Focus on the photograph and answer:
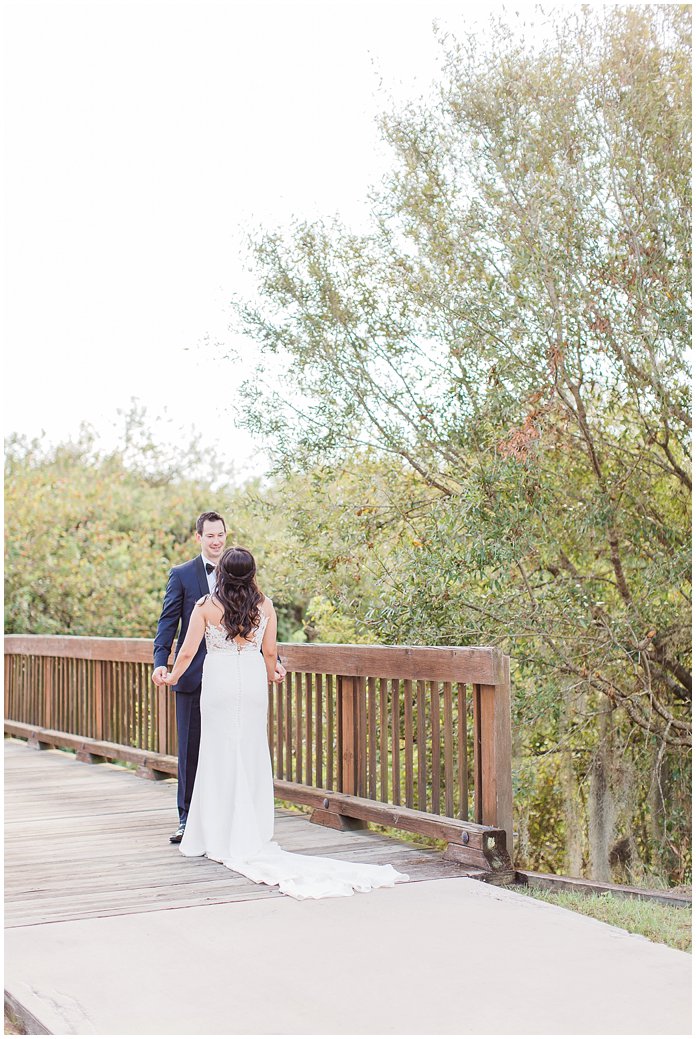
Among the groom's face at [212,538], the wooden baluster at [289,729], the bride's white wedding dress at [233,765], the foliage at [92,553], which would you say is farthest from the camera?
the foliage at [92,553]

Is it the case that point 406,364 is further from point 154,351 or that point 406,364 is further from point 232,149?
point 154,351

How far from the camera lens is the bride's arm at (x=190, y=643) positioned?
557 centimetres

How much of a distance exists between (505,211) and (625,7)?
5.32ft

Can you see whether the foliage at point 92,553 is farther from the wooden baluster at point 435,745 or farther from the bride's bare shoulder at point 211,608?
the wooden baluster at point 435,745

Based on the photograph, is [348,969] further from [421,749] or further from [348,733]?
[348,733]

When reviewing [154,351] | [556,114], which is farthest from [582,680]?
[154,351]

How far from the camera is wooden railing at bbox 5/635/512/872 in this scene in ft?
16.6

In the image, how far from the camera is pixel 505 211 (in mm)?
8141

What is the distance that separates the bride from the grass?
122 cm

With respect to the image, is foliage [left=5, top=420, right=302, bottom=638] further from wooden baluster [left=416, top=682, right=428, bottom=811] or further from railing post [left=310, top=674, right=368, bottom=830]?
wooden baluster [left=416, top=682, right=428, bottom=811]

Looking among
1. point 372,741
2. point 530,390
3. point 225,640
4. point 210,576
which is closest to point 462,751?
point 372,741

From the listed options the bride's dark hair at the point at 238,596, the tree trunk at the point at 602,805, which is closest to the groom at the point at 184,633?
the bride's dark hair at the point at 238,596

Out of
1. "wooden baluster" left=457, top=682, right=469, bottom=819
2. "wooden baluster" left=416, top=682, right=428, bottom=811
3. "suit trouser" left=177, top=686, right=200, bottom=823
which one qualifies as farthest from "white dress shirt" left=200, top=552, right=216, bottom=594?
"wooden baluster" left=457, top=682, right=469, bottom=819

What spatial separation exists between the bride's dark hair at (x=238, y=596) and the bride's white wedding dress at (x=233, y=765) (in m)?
0.08
